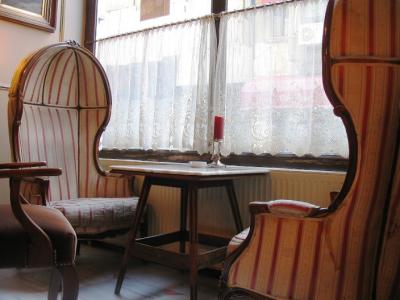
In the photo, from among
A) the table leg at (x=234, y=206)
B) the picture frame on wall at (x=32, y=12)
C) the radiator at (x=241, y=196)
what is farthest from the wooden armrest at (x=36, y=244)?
the picture frame on wall at (x=32, y=12)

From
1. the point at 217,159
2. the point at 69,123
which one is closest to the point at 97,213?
the point at 217,159

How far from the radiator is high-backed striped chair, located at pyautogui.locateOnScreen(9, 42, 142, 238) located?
0.75ft

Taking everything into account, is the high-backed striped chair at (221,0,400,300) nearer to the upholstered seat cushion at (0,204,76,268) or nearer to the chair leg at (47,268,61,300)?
the upholstered seat cushion at (0,204,76,268)

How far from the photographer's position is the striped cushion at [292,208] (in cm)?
120

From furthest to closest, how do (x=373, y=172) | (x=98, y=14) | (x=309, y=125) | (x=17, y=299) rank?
1. (x=98, y=14)
2. (x=309, y=125)
3. (x=17, y=299)
4. (x=373, y=172)

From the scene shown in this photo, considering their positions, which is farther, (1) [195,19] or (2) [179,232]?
(1) [195,19]

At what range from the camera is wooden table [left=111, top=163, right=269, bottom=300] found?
1748 millimetres

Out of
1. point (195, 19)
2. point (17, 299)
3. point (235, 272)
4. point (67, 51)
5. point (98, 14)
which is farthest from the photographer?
point (98, 14)

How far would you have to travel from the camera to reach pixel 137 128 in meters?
2.83

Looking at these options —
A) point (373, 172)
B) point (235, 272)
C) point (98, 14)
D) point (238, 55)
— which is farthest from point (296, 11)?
point (98, 14)

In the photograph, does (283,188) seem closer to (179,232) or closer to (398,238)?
(179,232)

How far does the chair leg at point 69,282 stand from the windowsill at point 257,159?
51.7 inches

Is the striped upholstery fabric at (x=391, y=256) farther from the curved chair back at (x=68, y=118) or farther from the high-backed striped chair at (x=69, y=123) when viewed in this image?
the curved chair back at (x=68, y=118)

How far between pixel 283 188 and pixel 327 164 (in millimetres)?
267
